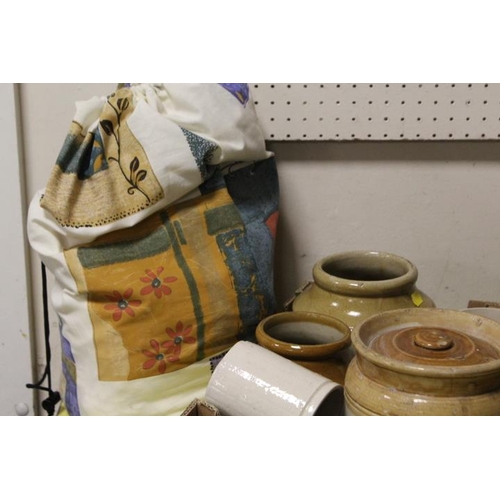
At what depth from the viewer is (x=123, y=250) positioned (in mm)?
975

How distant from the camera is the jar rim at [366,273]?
3.14 feet

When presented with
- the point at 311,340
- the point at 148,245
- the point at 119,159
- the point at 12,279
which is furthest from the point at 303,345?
the point at 12,279

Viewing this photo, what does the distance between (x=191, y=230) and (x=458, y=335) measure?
0.46 metres

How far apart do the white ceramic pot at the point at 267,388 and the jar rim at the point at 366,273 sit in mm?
193

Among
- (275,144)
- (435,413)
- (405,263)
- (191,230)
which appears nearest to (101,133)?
(191,230)

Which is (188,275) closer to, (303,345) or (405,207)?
(303,345)

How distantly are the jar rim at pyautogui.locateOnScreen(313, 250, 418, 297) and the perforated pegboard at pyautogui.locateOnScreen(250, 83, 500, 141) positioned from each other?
0.24 metres

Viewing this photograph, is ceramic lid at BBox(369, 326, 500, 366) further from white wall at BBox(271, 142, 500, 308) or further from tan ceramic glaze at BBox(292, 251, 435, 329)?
white wall at BBox(271, 142, 500, 308)

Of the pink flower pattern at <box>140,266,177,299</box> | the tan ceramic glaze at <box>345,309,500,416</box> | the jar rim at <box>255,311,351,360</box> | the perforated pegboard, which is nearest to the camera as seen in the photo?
the tan ceramic glaze at <box>345,309,500,416</box>

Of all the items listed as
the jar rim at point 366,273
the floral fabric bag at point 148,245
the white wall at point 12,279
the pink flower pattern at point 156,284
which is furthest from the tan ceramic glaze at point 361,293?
the white wall at point 12,279

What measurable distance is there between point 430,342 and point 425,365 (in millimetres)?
61

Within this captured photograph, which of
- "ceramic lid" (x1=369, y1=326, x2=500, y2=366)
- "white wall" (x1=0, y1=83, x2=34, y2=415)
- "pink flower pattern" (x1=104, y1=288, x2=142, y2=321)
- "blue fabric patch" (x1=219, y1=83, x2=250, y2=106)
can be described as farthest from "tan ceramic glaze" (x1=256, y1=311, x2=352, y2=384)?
"white wall" (x1=0, y1=83, x2=34, y2=415)

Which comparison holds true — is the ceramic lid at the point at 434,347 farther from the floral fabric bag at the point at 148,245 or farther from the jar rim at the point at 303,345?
the floral fabric bag at the point at 148,245

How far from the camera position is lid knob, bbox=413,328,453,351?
Answer: 75 centimetres
